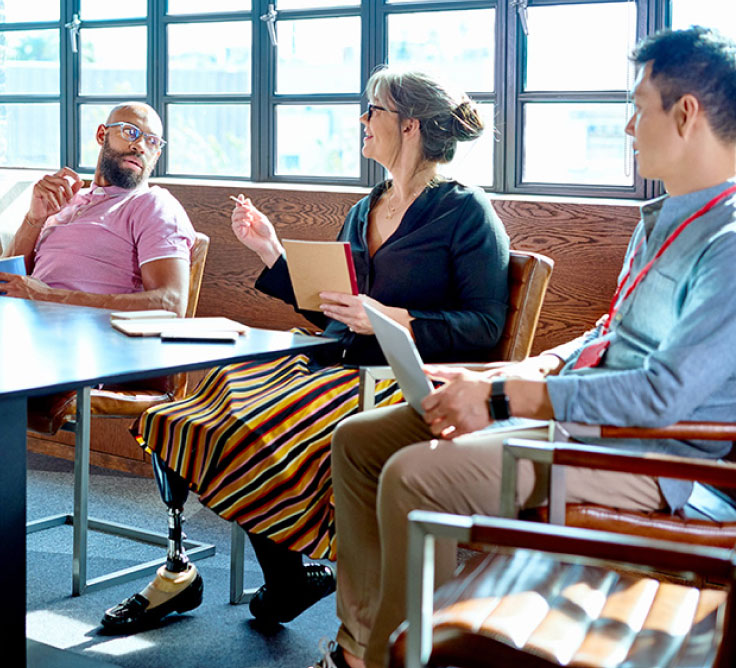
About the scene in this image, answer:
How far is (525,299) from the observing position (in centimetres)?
244

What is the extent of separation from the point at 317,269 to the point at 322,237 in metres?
1.69

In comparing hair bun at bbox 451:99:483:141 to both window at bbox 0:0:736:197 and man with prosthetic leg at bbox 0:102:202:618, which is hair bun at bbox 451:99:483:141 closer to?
window at bbox 0:0:736:197

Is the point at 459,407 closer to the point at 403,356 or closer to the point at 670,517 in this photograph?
the point at 403,356

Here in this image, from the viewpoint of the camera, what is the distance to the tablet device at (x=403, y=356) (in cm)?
164

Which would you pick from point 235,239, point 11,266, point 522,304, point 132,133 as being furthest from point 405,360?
point 235,239

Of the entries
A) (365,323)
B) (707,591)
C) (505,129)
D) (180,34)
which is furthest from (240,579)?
(180,34)

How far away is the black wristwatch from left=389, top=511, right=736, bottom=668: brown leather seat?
30 centimetres

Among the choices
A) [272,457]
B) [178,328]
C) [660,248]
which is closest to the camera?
[660,248]

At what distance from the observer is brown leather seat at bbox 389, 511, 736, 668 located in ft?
3.51

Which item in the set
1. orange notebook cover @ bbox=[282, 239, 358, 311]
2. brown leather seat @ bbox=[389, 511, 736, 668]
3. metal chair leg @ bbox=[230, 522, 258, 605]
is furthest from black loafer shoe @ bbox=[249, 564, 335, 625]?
brown leather seat @ bbox=[389, 511, 736, 668]

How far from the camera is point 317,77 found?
446cm

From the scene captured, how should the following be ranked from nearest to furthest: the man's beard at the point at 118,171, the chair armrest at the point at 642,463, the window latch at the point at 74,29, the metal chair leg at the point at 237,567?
the chair armrest at the point at 642,463 → the metal chair leg at the point at 237,567 → the man's beard at the point at 118,171 → the window latch at the point at 74,29

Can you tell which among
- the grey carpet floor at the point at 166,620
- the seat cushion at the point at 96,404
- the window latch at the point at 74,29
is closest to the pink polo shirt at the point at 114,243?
the seat cushion at the point at 96,404

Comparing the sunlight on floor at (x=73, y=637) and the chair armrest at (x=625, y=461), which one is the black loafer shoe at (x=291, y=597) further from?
the chair armrest at (x=625, y=461)
